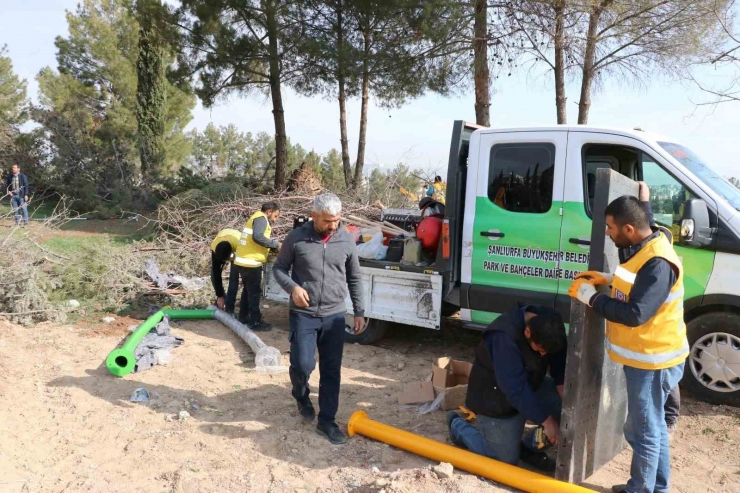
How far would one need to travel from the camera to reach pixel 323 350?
4078mm

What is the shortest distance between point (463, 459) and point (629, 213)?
1.69 metres

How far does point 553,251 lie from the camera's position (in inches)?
190

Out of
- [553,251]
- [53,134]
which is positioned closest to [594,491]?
[553,251]

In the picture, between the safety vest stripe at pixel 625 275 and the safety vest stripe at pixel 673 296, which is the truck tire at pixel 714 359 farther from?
the safety vest stripe at pixel 625 275

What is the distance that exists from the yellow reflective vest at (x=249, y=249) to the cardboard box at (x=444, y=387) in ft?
8.61

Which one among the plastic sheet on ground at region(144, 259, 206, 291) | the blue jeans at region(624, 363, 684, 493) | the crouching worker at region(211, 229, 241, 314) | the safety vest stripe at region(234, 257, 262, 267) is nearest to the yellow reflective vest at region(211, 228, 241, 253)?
the crouching worker at region(211, 229, 241, 314)

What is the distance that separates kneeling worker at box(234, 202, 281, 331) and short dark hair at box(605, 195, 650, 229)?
4.18 m

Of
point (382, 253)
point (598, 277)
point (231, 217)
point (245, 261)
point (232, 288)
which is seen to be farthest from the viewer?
point (231, 217)

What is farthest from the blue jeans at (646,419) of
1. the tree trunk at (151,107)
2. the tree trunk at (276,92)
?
the tree trunk at (151,107)

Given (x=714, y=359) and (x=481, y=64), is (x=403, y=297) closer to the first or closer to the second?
(x=714, y=359)

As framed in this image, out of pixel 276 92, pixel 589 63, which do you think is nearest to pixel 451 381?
pixel 589 63

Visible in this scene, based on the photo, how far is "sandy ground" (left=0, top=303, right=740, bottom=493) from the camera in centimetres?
340

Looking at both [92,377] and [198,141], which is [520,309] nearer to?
[92,377]

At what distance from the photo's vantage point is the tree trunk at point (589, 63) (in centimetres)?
1007
